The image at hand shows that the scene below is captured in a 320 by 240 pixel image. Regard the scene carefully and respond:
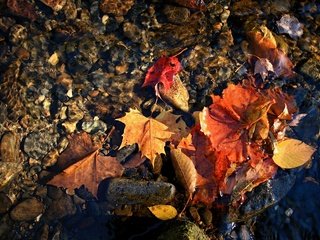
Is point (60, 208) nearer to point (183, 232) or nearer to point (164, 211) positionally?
point (164, 211)

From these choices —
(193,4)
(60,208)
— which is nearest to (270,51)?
(193,4)

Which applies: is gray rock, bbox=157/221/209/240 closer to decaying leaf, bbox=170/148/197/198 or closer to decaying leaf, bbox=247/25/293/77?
decaying leaf, bbox=170/148/197/198

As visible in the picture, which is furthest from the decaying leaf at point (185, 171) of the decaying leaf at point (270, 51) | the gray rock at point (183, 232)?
the decaying leaf at point (270, 51)

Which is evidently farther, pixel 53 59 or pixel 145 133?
pixel 53 59

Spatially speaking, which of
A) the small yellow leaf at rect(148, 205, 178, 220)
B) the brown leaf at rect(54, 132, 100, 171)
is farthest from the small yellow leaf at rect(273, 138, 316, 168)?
the brown leaf at rect(54, 132, 100, 171)

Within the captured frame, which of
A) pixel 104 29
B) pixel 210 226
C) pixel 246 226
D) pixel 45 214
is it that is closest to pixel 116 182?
pixel 45 214

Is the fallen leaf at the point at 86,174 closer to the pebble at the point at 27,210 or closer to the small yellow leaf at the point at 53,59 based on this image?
the pebble at the point at 27,210
